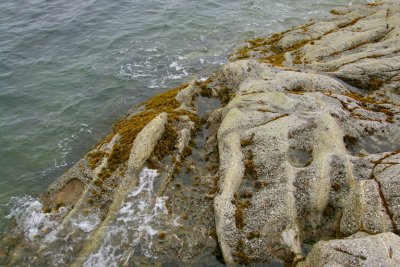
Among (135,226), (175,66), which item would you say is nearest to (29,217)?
(135,226)

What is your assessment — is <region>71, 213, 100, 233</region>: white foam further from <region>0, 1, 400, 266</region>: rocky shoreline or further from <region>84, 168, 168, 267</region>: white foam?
<region>84, 168, 168, 267</region>: white foam

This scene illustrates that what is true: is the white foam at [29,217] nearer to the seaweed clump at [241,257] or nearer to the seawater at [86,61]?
the seawater at [86,61]

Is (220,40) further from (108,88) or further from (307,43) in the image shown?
(108,88)

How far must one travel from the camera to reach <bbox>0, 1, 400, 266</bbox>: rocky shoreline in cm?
1547

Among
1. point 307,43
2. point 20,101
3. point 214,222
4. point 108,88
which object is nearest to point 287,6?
point 307,43

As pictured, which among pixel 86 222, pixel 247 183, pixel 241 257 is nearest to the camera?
pixel 241 257

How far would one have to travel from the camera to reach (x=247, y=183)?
→ 1806 cm

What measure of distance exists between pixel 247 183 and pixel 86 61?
25229mm

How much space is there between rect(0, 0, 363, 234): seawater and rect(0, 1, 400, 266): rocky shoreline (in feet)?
10.2

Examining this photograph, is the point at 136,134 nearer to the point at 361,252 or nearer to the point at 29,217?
the point at 29,217

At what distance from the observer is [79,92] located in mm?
32250

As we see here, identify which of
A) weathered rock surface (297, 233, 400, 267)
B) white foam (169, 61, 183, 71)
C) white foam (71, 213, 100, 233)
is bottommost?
white foam (71, 213, 100, 233)

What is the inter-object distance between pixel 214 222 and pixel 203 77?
17.8 meters

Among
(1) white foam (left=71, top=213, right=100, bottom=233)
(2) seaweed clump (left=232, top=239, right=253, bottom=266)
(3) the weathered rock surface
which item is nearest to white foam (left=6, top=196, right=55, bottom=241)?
(1) white foam (left=71, top=213, right=100, bottom=233)
